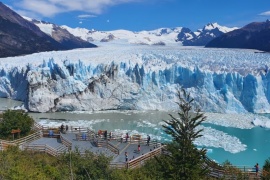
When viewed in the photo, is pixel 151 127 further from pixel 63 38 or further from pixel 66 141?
pixel 63 38

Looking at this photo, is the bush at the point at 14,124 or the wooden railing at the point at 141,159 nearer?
the wooden railing at the point at 141,159

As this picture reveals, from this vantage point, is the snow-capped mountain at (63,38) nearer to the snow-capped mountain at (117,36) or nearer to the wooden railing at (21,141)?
the snow-capped mountain at (117,36)

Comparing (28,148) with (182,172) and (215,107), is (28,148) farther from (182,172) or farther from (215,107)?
(215,107)

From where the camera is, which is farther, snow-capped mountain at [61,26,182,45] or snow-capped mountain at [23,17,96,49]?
snow-capped mountain at [61,26,182,45]

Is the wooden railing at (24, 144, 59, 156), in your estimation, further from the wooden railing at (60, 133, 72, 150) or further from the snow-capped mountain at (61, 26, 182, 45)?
the snow-capped mountain at (61, 26, 182, 45)

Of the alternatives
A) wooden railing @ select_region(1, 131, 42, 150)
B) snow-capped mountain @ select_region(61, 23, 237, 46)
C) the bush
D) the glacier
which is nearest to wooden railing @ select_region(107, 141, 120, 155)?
wooden railing @ select_region(1, 131, 42, 150)

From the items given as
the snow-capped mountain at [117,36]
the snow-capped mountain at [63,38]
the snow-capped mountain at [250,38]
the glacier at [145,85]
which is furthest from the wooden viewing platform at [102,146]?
the snow-capped mountain at [117,36]
